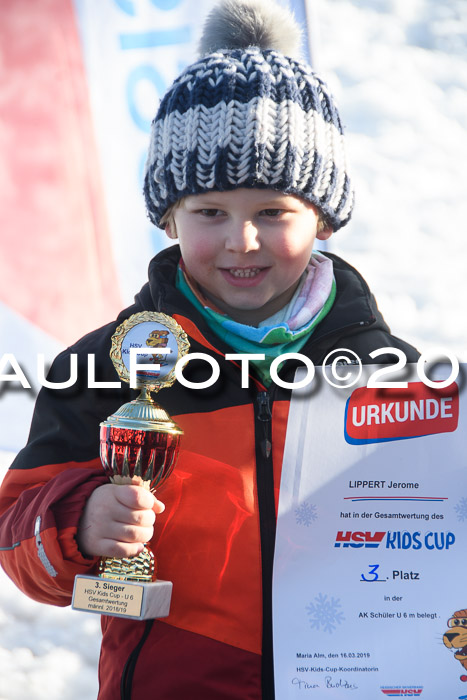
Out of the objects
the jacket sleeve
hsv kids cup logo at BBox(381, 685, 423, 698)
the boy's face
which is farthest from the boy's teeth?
hsv kids cup logo at BBox(381, 685, 423, 698)

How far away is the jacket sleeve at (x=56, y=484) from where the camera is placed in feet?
3.46

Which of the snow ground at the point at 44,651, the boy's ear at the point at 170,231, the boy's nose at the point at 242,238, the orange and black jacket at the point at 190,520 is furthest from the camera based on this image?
the snow ground at the point at 44,651

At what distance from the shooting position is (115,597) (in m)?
0.99

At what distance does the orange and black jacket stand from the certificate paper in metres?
0.06

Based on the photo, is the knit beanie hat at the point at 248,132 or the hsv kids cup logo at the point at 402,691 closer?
the hsv kids cup logo at the point at 402,691

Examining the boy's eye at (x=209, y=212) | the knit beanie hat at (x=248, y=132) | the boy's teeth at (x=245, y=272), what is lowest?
the boy's teeth at (x=245, y=272)

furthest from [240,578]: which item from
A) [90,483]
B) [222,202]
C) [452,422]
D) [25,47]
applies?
[25,47]

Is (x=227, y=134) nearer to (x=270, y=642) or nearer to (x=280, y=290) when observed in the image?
(x=280, y=290)

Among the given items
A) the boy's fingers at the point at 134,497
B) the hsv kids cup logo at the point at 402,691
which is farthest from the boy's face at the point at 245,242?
the hsv kids cup logo at the point at 402,691

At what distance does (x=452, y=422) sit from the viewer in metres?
1.12

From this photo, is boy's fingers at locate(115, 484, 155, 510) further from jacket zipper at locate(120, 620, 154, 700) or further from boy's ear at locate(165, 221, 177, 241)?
boy's ear at locate(165, 221, 177, 241)

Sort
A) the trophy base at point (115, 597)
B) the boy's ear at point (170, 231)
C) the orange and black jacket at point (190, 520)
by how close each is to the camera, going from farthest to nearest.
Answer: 1. the boy's ear at point (170, 231)
2. the orange and black jacket at point (190, 520)
3. the trophy base at point (115, 597)

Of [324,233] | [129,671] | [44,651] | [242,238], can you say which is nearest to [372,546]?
[129,671]

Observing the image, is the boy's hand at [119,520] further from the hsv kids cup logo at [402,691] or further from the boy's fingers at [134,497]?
the hsv kids cup logo at [402,691]
